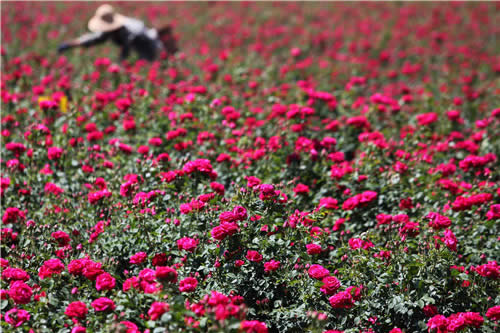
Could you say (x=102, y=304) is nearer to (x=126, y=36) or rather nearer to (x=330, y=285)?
(x=330, y=285)

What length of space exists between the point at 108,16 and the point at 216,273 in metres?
5.40

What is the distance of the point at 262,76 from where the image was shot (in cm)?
651

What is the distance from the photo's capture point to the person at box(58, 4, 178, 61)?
6.78 meters

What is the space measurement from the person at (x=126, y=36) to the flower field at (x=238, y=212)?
0.69 m

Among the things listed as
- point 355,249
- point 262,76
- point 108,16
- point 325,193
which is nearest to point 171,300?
point 355,249

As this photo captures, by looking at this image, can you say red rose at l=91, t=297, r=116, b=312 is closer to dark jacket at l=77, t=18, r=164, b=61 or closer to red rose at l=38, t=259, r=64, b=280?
red rose at l=38, t=259, r=64, b=280

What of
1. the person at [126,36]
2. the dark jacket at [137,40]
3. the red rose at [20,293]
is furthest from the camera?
the dark jacket at [137,40]

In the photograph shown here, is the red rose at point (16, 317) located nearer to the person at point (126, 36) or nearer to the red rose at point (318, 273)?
the red rose at point (318, 273)

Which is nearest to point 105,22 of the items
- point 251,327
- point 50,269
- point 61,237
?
point 61,237

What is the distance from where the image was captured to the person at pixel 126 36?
6.78m

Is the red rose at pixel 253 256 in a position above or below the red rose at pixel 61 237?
below

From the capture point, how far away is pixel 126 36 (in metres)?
7.18

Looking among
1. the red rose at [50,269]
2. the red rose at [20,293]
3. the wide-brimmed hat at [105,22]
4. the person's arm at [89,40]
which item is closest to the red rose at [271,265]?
the red rose at [50,269]

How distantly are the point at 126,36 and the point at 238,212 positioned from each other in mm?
5314
